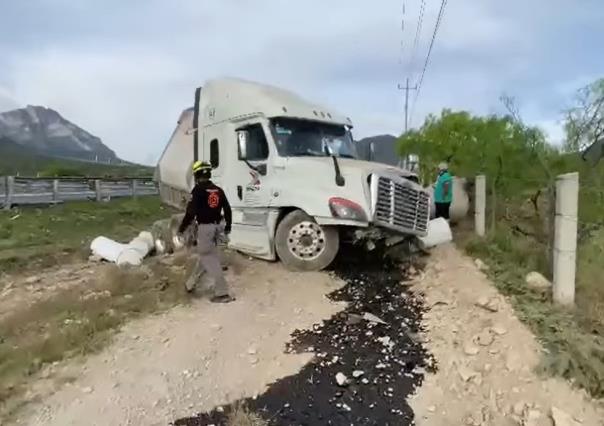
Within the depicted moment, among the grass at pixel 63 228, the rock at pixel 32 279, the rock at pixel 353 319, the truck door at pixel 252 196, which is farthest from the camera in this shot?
the grass at pixel 63 228

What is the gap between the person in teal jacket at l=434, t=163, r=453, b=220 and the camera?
12.9 metres

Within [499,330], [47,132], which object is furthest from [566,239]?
[47,132]

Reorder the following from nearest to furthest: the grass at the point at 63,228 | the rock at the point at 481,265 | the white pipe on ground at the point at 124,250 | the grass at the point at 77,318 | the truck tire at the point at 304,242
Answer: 1. the grass at the point at 77,318
2. the rock at the point at 481,265
3. the truck tire at the point at 304,242
4. the white pipe on ground at the point at 124,250
5. the grass at the point at 63,228

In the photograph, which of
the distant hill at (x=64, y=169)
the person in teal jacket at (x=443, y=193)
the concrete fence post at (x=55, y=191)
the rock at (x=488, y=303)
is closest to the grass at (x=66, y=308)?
the rock at (x=488, y=303)

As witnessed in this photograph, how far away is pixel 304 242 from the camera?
895cm

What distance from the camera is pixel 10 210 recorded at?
18.2 m

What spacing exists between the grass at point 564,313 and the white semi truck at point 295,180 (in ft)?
5.30

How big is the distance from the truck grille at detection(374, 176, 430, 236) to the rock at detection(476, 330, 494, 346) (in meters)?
2.76

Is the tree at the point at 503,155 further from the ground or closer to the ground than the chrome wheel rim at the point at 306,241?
further from the ground

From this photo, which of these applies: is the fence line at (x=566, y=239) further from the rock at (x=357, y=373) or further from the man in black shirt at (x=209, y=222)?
the man in black shirt at (x=209, y=222)

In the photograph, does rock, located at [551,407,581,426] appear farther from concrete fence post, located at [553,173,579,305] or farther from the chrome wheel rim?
the chrome wheel rim

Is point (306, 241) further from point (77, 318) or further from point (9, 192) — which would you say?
point (9, 192)

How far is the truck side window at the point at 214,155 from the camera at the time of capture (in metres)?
10.5

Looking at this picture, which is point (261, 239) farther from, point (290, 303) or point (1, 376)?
point (1, 376)
